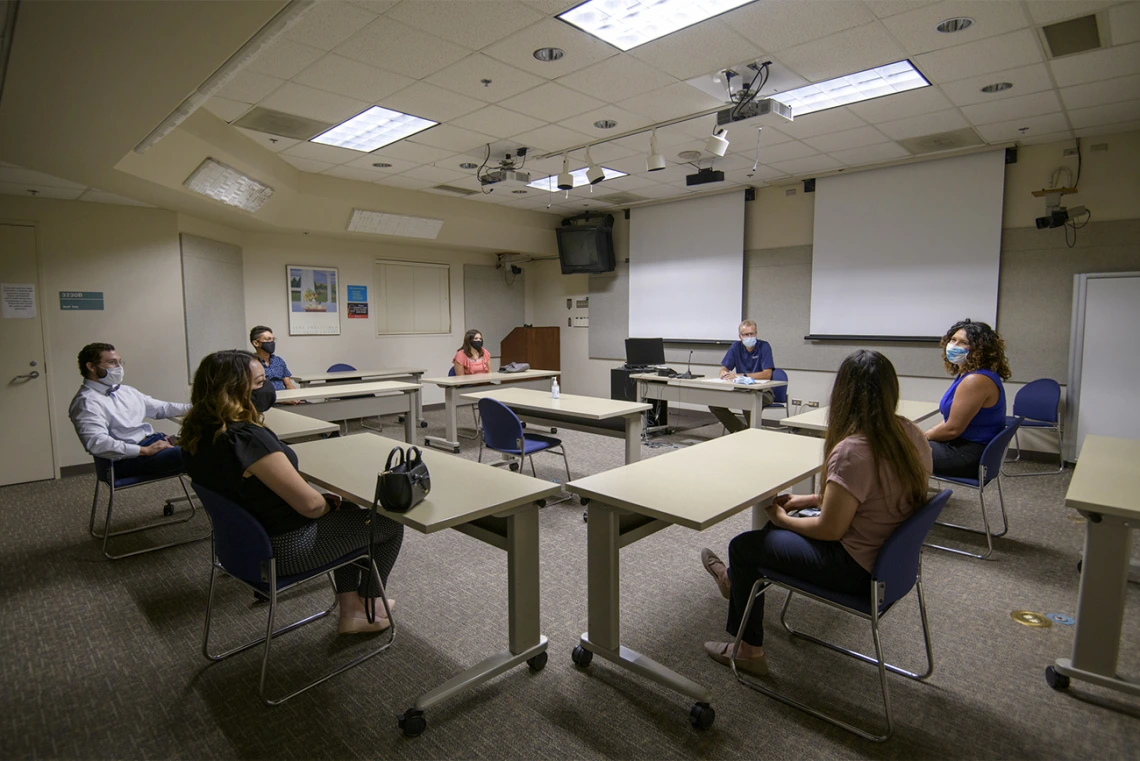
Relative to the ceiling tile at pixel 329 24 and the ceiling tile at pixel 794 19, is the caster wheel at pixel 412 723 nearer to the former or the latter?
the ceiling tile at pixel 329 24

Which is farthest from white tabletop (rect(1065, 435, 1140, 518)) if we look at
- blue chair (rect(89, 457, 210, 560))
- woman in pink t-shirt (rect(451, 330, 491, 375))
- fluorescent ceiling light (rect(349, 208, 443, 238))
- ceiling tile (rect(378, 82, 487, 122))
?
fluorescent ceiling light (rect(349, 208, 443, 238))

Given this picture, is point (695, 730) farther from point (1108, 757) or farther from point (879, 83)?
point (879, 83)

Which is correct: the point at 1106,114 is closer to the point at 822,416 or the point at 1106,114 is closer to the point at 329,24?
the point at 822,416

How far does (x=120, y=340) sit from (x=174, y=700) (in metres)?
4.46

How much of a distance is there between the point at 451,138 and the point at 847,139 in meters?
3.51

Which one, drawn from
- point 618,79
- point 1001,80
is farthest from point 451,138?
point 1001,80

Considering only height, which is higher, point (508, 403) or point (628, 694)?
point (508, 403)

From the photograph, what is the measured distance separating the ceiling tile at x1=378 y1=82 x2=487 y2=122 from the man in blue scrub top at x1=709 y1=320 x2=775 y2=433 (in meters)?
3.39

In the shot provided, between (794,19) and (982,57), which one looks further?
(982,57)

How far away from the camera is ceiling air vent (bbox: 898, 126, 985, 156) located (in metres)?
4.95

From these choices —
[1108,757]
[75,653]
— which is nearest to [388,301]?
[75,653]

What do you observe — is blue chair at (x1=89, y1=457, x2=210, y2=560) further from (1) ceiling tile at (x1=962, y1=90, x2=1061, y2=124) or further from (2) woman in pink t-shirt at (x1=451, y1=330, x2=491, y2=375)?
(1) ceiling tile at (x1=962, y1=90, x2=1061, y2=124)

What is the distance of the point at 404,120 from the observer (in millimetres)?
4590

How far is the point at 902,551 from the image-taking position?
1.81m
